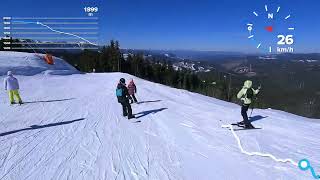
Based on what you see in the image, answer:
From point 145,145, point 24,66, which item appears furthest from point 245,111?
point 24,66

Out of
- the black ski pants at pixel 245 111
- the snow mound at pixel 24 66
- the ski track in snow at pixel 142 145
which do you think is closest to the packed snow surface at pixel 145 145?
the ski track in snow at pixel 142 145

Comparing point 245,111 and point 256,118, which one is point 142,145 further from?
point 256,118

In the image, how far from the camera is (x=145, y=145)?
445 inches

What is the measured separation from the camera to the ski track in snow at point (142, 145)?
8758 millimetres

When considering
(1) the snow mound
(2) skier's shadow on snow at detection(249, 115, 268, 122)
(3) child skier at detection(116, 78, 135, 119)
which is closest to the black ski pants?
(2) skier's shadow on snow at detection(249, 115, 268, 122)

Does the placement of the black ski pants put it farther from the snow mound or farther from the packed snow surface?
the snow mound

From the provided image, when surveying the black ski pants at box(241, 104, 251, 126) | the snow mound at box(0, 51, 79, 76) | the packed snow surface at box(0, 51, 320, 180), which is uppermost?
the snow mound at box(0, 51, 79, 76)

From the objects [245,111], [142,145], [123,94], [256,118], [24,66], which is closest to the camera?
[142,145]

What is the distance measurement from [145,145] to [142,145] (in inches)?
3.9

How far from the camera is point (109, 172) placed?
8680 mm

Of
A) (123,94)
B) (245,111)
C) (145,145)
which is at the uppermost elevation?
(123,94)

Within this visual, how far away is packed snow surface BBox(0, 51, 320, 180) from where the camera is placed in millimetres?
8758

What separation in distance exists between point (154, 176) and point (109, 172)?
3.76 ft

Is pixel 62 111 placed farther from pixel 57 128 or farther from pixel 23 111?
pixel 57 128
